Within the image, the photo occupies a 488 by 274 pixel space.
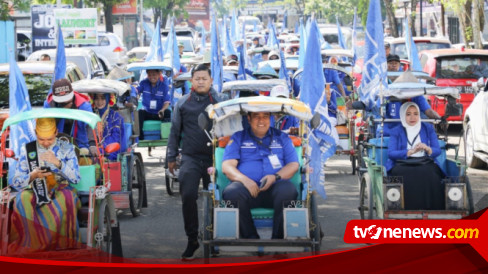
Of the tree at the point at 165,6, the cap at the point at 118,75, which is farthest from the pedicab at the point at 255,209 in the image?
the tree at the point at 165,6

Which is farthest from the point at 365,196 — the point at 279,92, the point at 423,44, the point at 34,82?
the point at 423,44

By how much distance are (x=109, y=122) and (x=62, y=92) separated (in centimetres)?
185

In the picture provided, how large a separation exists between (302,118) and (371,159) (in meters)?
2.15

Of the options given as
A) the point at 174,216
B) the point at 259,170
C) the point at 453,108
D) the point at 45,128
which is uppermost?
the point at 45,128

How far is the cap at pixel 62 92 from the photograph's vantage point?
1031 centimetres

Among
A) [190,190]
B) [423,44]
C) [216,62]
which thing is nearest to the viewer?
[190,190]

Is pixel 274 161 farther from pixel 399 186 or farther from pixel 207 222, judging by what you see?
pixel 399 186

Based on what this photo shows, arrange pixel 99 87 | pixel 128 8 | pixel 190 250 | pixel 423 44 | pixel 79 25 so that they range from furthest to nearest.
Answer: pixel 128 8
pixel 79 25
pixel 423 44
pixel 99 87
pixel 190 250

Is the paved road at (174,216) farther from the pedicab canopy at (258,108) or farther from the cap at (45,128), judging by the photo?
the cap at (45,128)

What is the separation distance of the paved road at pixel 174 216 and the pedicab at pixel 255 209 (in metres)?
0.87

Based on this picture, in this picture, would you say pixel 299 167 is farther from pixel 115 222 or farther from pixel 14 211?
pixel 14 211

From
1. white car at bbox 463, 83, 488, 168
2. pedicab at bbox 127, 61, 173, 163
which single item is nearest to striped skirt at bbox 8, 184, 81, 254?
pedicab at bbox 127, 61, 173, 163

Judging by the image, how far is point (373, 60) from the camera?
11.9m

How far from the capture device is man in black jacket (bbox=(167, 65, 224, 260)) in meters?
9.47
